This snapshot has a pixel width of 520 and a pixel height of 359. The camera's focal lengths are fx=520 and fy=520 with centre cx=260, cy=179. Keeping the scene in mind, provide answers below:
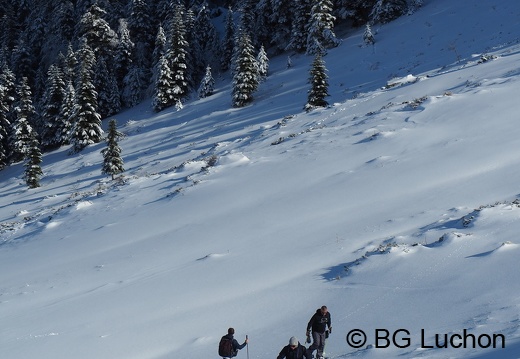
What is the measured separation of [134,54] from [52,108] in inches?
524

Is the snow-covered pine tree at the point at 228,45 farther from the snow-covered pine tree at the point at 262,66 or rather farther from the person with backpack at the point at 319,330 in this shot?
the person with backpack at the point at 319,330

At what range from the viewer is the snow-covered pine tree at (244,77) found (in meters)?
43.1

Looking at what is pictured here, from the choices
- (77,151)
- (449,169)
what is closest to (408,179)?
(449,169)

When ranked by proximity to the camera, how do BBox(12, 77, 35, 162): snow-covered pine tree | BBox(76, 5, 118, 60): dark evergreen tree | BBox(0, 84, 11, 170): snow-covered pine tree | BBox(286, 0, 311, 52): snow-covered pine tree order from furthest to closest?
BBox(76, 5, 118, 60): dark evergreen tree → BBox(0, 84, 11, 170): snow-covered pine tree → BBox(286, 0, 311, 52): snow-covered pine tree → BBox(12, 77, 35, 162): snow-covered pine tree

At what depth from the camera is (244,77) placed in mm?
Answer: 43219

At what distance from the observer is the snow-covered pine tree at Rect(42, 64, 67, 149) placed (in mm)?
53500

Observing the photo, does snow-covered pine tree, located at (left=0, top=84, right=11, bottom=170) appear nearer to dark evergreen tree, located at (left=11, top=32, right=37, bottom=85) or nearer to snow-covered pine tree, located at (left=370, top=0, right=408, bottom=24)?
dark evergreen tree, located at (left=11, top=32, right=37, bottom=85)

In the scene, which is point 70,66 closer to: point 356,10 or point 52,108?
point 52,108

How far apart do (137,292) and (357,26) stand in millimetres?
46798

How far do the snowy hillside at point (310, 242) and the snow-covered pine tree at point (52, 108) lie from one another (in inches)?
910

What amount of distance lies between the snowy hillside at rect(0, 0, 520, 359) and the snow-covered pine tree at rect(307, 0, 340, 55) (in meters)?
18.6

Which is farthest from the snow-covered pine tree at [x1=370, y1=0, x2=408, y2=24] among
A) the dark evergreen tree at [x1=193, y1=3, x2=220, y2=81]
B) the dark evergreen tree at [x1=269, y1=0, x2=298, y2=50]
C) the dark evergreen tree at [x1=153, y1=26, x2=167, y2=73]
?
the dark evergreen tree at [x1=153, y1=26, x2=167, y2=73]

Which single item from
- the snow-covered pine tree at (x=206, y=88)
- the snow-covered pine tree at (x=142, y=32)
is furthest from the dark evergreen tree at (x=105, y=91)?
the snow-covered pine tree at (x=206, y=88)

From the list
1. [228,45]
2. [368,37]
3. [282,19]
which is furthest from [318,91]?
[228,45]
